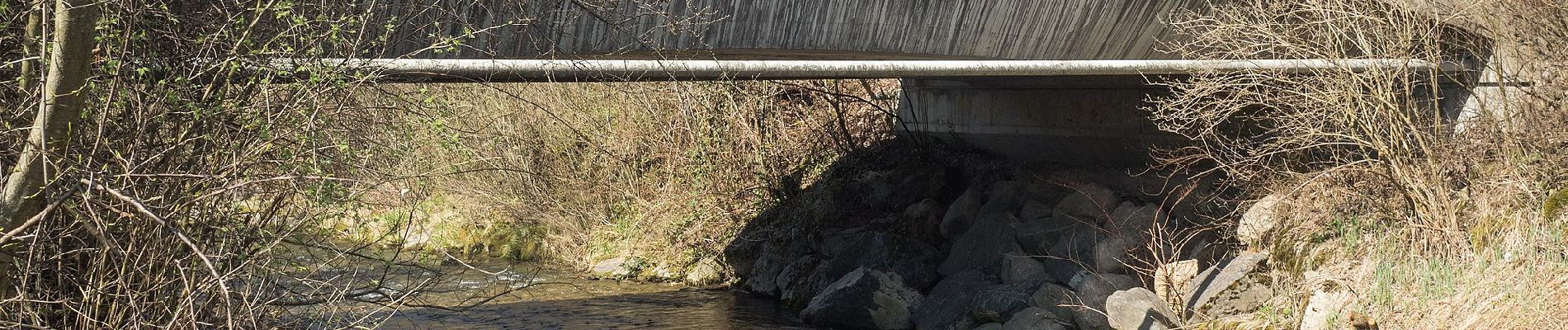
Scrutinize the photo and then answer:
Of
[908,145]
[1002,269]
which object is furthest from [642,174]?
[1002,269]

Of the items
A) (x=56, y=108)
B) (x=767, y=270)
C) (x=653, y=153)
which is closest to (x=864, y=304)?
(x=767, y=270)

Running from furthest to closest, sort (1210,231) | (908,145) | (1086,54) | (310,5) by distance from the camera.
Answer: (908,145), (1210,231), (1086,54), (310,5)

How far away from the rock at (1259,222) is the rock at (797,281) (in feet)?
12.7

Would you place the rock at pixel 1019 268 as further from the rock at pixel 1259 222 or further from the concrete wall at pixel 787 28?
the concrete wall at pixel 787 28

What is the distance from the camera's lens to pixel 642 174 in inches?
567

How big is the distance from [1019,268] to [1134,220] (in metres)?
1.06

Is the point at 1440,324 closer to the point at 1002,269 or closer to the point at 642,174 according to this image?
the point at 1002,269

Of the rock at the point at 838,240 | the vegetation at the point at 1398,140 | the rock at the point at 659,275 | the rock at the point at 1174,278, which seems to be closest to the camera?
the vegetation at the point at 1398,140

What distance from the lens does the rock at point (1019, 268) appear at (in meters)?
10.4

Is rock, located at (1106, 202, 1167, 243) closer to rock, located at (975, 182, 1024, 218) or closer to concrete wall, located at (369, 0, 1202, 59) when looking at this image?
rock, located at (975, 182, 1024, 218)

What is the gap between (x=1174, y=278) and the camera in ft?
30.3

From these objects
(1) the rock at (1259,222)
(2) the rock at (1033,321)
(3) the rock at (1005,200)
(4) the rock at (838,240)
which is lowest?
(4) the rock at (838,240)

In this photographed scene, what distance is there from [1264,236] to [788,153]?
6.30m

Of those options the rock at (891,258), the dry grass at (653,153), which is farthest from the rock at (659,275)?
the rock at (891,258)
